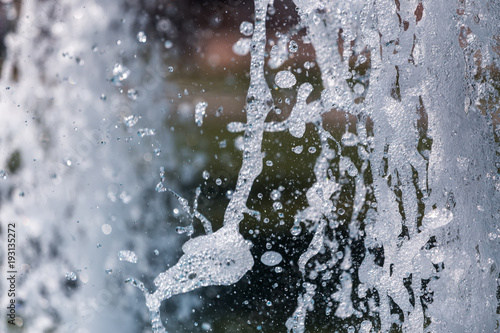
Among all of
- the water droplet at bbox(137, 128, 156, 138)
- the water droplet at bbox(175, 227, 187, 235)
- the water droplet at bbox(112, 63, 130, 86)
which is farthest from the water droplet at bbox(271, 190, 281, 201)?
the water droplet at bbox(112, 63, 130, 86)

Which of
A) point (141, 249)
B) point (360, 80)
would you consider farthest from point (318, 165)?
point (141, 249)

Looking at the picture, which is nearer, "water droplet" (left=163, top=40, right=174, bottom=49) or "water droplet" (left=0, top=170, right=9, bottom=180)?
"water droplet" (left=163, top=40, right=174, bottom=49)

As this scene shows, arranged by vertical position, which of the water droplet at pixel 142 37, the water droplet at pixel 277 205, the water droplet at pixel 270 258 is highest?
the water droplet at pixel 142 37

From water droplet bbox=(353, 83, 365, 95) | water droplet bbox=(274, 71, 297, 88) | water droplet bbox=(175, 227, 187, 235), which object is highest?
water droplet bbox=(274, 71, 297, 88)

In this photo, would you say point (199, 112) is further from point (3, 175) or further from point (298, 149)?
point (3, 175)

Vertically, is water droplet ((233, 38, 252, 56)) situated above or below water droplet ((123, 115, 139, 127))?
above

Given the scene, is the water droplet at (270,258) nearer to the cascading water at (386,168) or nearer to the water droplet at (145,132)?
the cascading water at (386,168)

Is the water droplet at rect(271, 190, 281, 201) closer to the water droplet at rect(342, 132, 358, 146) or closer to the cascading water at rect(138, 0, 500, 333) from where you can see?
the cascading water at rect(138, 0, 500, 333)

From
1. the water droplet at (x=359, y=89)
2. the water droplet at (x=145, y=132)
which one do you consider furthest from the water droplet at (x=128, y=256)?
the water droplet at (x=359, y=89)
